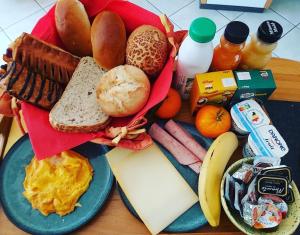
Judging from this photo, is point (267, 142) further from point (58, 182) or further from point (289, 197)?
point (58, 182)

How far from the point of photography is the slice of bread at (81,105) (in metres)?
0.68

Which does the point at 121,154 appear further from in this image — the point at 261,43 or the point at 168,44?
the point at 261,43

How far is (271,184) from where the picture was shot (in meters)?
0.58

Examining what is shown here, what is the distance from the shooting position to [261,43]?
702mm

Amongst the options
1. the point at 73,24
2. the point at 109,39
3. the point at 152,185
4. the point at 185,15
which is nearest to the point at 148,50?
the point at 109,39

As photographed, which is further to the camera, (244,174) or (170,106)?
(170,106)

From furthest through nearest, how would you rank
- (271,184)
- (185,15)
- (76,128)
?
(185,15) → (76,128) → (271,184)

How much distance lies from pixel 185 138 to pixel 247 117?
0.51ft

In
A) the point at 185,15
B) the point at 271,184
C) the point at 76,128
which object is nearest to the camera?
the point at 271,184

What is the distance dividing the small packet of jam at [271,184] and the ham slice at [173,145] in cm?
17

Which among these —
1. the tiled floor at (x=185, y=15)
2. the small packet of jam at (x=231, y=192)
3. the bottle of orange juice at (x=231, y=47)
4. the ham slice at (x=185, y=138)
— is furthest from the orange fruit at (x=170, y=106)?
the tiled floor at (x=185, y=15)

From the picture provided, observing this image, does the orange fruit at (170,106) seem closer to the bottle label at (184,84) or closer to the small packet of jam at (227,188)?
the bottle label at (184,84)

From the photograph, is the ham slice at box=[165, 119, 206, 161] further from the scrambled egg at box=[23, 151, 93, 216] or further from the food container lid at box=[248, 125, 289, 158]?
the scrambled egg at box=[23, 151, 93, 216]

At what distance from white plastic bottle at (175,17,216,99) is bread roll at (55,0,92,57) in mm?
243
